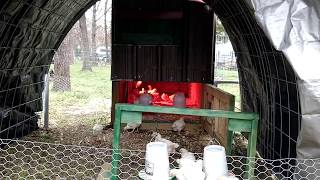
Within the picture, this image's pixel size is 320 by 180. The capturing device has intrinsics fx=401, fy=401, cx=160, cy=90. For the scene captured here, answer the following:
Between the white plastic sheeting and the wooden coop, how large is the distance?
3.36 metres

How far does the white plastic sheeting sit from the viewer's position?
90.9 inches

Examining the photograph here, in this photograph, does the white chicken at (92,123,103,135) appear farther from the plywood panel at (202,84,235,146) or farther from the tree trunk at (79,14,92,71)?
the tree trunk at (79,14,92,71)

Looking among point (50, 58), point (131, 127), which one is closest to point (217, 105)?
point (131, 127)

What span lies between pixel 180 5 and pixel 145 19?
57 centimetres

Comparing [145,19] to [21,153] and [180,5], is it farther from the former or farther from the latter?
[21,153]

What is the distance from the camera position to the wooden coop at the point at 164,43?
600 centimetres

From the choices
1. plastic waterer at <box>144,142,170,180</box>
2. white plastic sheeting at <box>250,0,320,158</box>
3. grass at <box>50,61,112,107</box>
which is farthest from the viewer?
grass at <box>50,61,112,107</box>

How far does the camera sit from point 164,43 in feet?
20.0

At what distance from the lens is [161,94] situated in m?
6.77

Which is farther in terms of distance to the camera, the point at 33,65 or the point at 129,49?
the point at 129,49

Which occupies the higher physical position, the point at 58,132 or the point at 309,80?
the point at 309,80

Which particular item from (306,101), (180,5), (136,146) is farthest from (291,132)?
(180,5)

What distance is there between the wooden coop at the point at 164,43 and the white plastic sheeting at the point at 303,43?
3359 mm

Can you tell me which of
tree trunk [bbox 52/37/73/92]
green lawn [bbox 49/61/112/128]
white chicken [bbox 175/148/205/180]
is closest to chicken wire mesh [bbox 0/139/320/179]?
white chicken [bbox 175/148/205/180]
